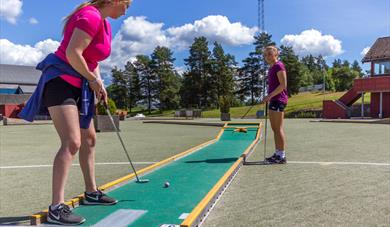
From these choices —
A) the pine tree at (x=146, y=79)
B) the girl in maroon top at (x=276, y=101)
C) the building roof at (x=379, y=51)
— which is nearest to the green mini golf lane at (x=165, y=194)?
the girl in maroon top at (x=276, y=101)

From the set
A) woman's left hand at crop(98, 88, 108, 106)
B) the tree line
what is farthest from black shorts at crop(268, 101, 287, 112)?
the tree line

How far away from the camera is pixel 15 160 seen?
7410mm

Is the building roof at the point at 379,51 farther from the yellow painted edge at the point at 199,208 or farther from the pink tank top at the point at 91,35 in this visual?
the pink tank top at the point at 91,35

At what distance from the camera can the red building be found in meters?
30.5

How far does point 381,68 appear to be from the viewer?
105 ft

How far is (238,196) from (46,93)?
7.70 ft

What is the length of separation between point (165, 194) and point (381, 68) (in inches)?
1294

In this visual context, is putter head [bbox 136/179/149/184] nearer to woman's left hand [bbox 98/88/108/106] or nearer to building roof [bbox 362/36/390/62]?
woman's left hand [bbox 98/88/108/106]

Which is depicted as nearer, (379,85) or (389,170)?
(389,170)

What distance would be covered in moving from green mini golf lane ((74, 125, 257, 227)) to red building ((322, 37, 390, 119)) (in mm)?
28022

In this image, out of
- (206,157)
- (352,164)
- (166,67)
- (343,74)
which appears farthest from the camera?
(343,74)

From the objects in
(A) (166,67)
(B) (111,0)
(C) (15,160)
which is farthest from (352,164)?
(A) (166,67)

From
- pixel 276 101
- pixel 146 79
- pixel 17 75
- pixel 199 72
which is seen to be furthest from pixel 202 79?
pixel 276 101

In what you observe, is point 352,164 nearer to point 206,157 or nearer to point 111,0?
point 206,157
